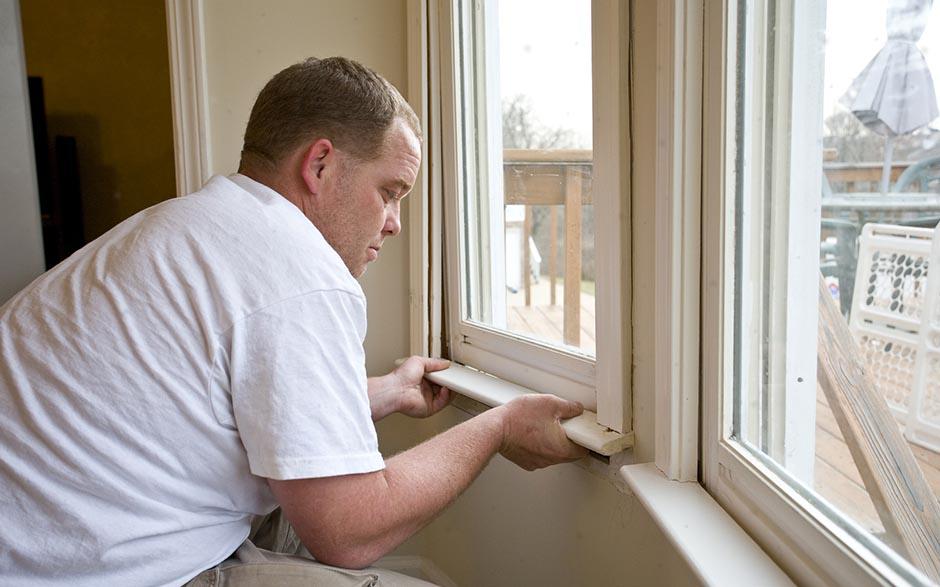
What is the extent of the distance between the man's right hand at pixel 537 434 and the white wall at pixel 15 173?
1163 millimetres

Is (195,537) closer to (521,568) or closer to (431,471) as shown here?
(431,471)

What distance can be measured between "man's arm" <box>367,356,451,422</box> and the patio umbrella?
1.06 metres

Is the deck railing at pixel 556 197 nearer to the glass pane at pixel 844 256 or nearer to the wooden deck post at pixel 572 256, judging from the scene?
the wooden deck post at pixel 572 256

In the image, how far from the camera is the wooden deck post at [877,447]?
0.58 m

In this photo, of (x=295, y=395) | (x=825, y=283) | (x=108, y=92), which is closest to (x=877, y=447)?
(x=825, y=283)

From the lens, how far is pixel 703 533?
2.57 feet

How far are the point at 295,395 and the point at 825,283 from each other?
61 centimetres

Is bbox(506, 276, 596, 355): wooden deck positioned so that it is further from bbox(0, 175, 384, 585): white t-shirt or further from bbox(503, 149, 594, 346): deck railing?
bbox(0, 175, 384, 585): white t-shirt

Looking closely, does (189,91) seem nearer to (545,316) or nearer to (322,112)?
(322,112)

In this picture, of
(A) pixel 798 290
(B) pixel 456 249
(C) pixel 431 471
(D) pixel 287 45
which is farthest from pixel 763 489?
(D) pixel 287 45

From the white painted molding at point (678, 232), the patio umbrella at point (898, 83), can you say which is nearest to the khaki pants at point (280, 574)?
the white painted molding at point (678, 232)

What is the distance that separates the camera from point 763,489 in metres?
0.79

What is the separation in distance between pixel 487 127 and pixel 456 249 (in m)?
0.31

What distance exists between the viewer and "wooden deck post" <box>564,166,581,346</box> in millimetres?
1272
